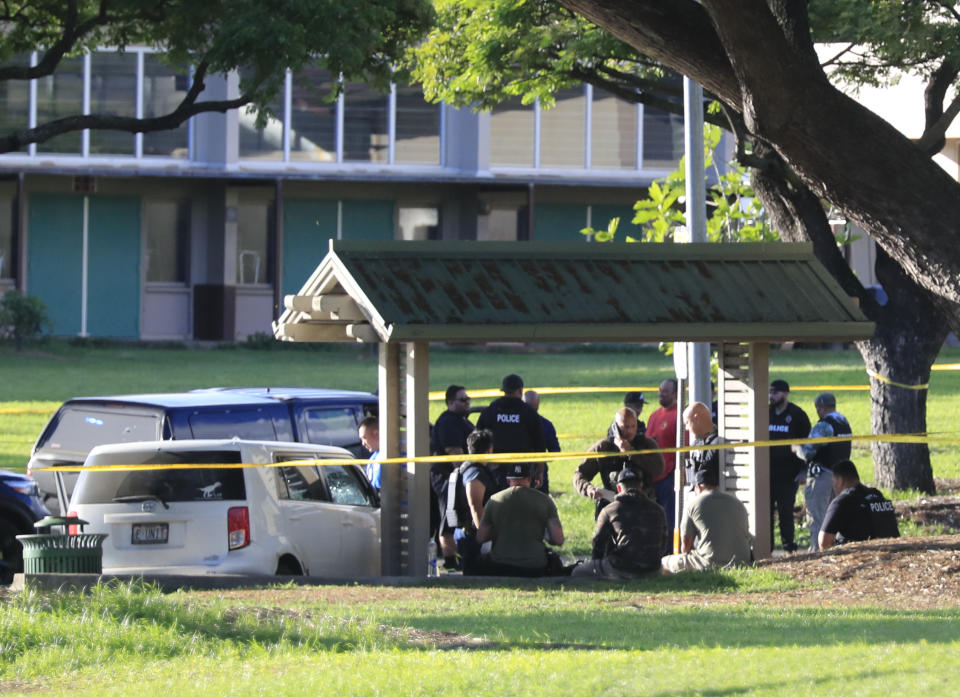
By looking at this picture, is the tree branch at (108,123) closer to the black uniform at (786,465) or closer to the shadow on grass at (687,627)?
the black uniform at (786,465)

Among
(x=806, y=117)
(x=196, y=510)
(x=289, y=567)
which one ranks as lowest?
(x=289, y=567)

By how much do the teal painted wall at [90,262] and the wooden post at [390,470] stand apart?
29632mm

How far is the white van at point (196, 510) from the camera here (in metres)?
11.7

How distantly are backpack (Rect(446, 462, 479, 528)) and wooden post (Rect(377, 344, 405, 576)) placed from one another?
0.42 metres

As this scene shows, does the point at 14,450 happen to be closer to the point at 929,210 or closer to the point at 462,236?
the point at 929,210

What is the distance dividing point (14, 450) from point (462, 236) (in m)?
23.5

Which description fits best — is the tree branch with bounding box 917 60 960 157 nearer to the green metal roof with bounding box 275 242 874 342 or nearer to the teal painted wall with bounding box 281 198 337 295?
the green metal roof with bounding box 275 242 874 342

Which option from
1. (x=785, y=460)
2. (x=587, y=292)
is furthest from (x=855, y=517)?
(x=587, y=292)

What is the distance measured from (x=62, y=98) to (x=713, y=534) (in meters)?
32.4

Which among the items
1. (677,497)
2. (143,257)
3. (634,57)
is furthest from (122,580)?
(143,257)

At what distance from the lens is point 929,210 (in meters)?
10.7

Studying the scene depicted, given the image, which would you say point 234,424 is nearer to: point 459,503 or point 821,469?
point 459,503

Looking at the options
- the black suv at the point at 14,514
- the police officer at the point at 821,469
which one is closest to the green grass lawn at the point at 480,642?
the black suv at the point at 14,514

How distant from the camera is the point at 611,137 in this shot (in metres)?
43.0
